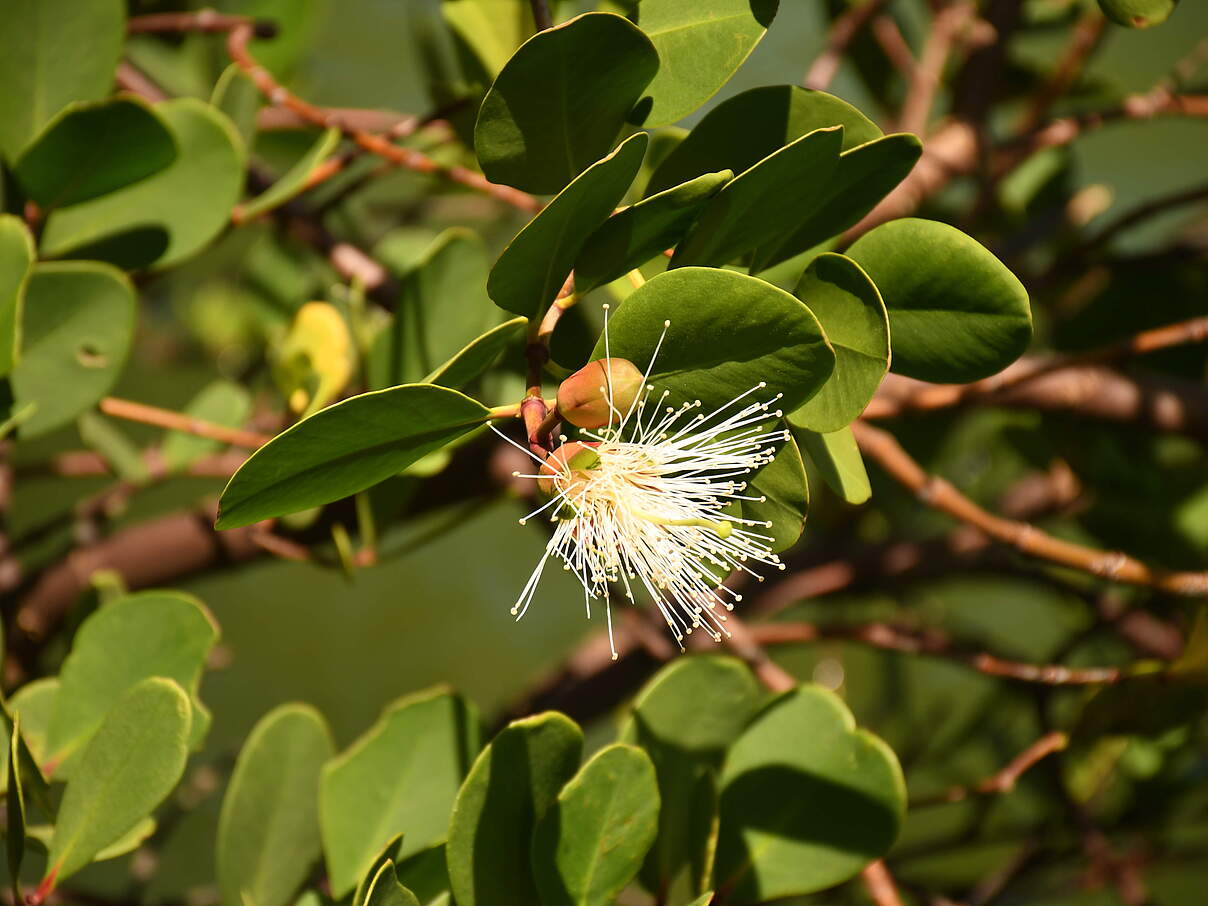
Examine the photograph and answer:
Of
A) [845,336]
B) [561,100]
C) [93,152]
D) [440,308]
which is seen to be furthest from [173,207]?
[845,336]

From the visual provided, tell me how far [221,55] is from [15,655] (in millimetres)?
558

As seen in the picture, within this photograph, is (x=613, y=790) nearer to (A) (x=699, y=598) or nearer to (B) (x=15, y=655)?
(A) (x=699, y=598)

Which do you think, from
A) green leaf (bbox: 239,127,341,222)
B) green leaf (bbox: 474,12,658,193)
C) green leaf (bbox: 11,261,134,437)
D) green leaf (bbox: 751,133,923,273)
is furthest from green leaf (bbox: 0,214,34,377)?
green leaf (bbox: 751,133,923,273)

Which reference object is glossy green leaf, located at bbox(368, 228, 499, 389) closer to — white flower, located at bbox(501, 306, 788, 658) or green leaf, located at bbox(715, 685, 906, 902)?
white flower, located at bbox(501, 306, 788, 658)

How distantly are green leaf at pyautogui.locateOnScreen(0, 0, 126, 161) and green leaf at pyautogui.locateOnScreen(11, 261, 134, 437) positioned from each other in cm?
9

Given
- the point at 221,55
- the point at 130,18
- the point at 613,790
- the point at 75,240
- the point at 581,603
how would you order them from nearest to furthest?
the point at 613,790 → the point at 75,240 → the point at 130,18 → the point at 221,55 → the point at 581,603

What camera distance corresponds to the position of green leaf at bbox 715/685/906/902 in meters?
0.54

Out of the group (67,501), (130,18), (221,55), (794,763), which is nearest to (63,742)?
(794,763)

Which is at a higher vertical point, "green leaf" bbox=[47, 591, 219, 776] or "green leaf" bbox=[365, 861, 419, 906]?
"green leaf" bbox=[365, 861, 419, 906]

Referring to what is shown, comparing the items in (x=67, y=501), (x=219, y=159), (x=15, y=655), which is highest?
(x=219, y=159)

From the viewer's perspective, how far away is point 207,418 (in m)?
0.85

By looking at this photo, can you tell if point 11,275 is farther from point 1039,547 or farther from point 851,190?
point 1039,547

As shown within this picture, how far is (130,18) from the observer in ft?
2.55

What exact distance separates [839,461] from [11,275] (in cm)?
43
